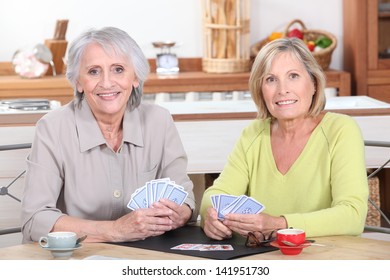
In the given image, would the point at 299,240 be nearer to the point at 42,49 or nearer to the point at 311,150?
the point at 311,150

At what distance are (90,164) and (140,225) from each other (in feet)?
1.21

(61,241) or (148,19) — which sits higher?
(148,19)

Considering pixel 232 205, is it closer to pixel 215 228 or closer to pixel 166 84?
pixel 215 228

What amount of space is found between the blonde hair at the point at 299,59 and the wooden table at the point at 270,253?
0.52 meters

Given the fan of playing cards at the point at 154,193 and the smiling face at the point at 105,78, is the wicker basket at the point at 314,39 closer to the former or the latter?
the smiling face at the point at 105,78

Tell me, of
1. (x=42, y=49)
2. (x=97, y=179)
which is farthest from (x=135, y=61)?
(x=42, y=49)

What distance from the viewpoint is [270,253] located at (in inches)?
84.1

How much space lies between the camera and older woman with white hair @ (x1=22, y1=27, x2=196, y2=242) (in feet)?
8.27

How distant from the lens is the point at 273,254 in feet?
6.98

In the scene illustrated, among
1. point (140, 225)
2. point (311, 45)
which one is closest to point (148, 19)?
point (311, 45)

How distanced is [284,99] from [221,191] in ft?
1.14

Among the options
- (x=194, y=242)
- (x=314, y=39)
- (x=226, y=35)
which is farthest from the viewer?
(x=314, y=39)

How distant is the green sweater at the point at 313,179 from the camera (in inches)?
94.3

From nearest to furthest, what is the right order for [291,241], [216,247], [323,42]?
[291,241], [216,247], [323,42]
